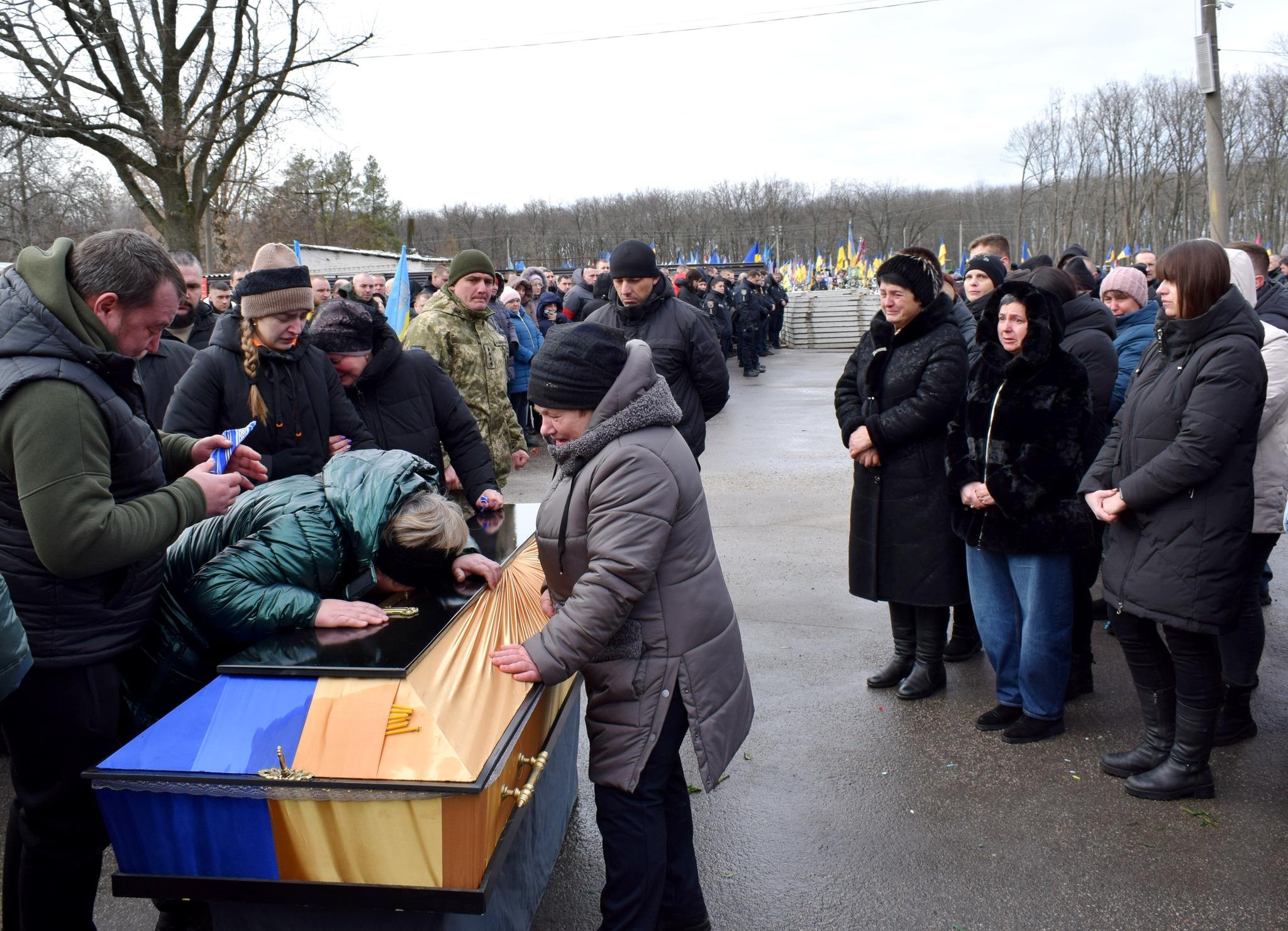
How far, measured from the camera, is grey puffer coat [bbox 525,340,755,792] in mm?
2242

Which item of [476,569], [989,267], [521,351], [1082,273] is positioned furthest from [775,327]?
[476,569]

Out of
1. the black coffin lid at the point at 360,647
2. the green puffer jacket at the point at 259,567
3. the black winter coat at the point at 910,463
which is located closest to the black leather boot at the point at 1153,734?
the black winter coat at the point at 910,463

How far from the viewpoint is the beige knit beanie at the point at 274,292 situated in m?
3.41

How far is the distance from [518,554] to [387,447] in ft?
4.42

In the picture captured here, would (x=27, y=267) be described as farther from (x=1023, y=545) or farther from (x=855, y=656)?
(x=855, y=656)

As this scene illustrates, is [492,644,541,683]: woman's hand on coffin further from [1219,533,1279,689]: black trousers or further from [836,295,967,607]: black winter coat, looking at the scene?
[1219,533,1279,689]: black trousers

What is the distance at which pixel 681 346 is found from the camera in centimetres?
505

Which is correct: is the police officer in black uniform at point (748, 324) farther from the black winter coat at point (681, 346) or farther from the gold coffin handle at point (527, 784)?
the gold coffin handle at point (527, 784)

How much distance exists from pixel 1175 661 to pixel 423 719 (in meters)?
2.77

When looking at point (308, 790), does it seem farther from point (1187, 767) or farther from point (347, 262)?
point (347, 262)

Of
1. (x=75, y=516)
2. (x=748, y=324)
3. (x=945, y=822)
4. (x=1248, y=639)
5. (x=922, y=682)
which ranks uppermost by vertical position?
(x=748, y=324)

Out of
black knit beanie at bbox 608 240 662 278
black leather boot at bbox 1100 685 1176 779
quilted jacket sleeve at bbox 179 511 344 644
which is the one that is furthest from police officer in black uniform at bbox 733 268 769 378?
quilted jacket sleeve at bbox 179 511 344 644

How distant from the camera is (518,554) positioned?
10.4ft

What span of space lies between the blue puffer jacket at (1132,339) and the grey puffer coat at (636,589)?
3.95 metres
